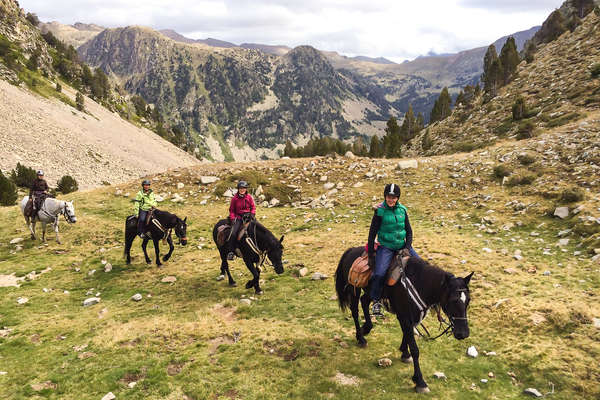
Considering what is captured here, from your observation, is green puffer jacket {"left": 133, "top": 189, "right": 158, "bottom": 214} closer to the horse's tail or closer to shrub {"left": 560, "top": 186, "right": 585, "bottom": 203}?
the horse's tail

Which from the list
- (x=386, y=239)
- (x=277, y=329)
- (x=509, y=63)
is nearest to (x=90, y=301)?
(x=277, y=329)

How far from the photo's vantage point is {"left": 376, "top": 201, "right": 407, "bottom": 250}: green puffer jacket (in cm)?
796

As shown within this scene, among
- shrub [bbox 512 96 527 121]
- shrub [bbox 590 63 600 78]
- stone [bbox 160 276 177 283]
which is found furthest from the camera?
shrub [bbox 512 96 527 121]

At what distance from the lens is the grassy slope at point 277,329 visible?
25.3 ft

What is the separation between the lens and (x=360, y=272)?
8.34 metres

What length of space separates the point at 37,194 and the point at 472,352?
80.1 feet

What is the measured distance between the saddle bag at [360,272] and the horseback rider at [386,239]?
194 mm

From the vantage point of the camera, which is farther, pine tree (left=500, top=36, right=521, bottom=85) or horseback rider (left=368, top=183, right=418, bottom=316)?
pine tree (left=500, top=36, right=521, bottom=85)

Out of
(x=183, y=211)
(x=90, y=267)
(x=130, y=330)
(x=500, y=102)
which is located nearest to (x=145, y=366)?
(x=130, y=330)

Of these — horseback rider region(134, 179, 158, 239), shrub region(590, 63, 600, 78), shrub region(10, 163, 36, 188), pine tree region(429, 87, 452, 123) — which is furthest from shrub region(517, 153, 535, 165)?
pine tree region(429, 87, 452, 123)

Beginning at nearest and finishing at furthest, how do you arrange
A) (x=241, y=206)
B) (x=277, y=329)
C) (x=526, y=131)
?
(x=277, y=329), (x=241, y=206), (x=526, y=131)

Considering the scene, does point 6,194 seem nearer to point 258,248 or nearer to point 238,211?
point 238,211

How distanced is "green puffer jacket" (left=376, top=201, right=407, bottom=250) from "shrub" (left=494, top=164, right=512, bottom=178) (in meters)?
19.7

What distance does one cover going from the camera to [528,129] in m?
37.8
